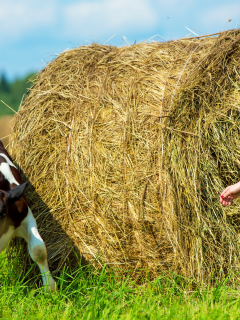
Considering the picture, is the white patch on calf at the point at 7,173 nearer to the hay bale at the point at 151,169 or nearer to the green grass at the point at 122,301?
the hay bale at the point at 151,169

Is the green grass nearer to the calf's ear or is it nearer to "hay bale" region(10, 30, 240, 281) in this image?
"hay bale" region(10, 30, 240, 281)

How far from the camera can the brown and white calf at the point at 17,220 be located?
321 cm

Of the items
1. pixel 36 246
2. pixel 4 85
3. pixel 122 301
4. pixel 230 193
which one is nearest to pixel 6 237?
pixel 36 246

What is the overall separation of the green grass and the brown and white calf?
0.27 meters

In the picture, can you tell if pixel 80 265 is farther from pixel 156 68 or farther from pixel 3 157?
pixel 156 68

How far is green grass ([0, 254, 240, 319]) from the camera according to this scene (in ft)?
8.73

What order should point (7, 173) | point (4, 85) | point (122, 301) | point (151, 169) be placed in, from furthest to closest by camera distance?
point (4, 85) < point (7, 173) < point (151, 169) < point (122, 301)

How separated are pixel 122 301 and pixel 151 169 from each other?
122 centimetres

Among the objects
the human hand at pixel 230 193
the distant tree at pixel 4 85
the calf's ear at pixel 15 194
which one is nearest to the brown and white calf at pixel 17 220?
the calf's ear at pixel 15 194

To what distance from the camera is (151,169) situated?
3.40 m

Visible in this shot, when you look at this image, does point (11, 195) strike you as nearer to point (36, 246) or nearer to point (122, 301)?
point (36, 246)

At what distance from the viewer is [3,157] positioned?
3828mm

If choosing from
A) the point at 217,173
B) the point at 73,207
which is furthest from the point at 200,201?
the point at 73,207

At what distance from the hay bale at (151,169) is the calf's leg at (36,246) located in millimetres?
232
